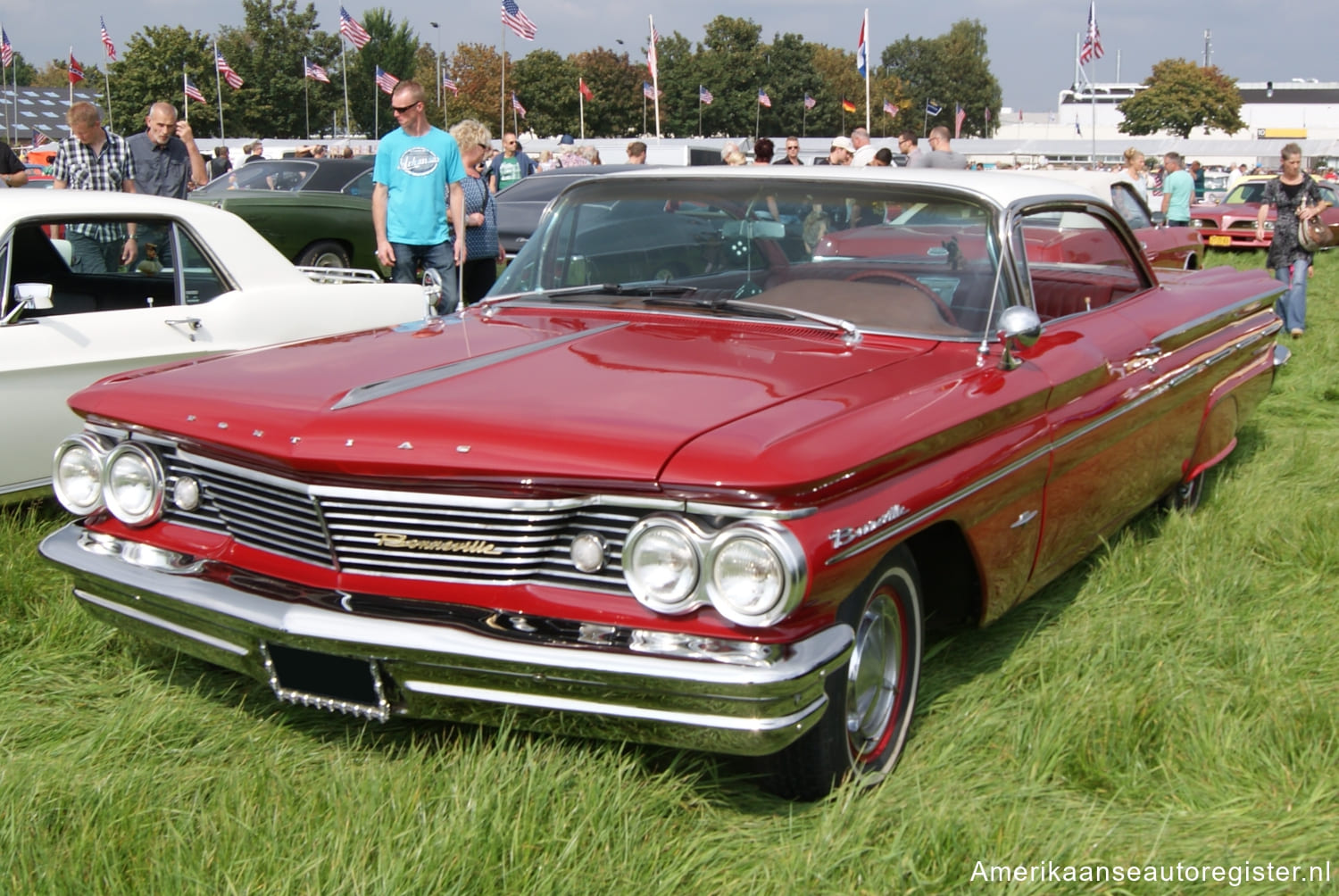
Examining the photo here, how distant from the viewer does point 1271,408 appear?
295 inches

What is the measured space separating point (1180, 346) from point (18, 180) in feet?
22.9

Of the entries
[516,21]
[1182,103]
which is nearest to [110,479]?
[516,21]

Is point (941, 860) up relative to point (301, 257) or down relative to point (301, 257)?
down

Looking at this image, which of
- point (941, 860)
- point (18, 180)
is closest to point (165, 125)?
point (18, 180)

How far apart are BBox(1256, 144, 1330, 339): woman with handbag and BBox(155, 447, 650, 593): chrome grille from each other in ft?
29.5

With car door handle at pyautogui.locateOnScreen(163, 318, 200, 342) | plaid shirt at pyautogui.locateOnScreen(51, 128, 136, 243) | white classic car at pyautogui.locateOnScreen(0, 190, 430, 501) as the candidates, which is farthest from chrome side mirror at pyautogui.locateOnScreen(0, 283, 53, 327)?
plaid shirt at pyautogui.locateOnScreen(51, 128, 136, 243)

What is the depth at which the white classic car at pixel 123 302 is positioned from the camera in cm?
459

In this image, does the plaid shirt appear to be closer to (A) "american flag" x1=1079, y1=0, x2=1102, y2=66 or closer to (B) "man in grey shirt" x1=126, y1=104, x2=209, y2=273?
(B) "man in grey shirt" x1=126, y1=104, x2=209, y2=273

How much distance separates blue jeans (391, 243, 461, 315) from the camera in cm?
721

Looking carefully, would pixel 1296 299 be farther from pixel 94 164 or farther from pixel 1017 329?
pixel 94 164

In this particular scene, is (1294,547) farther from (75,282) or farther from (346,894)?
(75,282)

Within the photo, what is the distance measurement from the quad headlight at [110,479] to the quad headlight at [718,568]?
1.34 m

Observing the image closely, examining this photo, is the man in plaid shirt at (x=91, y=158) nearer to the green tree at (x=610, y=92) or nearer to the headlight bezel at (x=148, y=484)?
the headlight bezel at (x=148, y=484)

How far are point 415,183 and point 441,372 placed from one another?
4.11 meters
